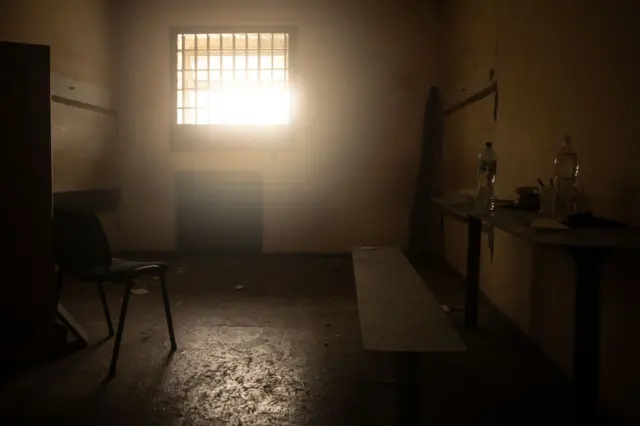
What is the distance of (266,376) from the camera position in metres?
2.68

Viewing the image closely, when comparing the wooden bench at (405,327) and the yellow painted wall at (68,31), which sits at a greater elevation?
the yellow painted wall at (68,31)

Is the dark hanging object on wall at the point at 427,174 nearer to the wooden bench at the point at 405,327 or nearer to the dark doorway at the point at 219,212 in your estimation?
the dark doorway at the point at 219,212

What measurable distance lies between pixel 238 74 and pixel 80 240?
146 inches

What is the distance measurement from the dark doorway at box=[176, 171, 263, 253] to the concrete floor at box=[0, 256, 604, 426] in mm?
2102

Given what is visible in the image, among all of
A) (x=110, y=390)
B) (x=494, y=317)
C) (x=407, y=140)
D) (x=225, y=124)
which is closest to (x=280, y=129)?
(x=225, y=124)

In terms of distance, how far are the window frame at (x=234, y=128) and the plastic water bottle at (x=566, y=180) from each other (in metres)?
3.74

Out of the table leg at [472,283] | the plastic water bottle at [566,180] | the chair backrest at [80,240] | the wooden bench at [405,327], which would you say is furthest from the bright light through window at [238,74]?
the plastic water bottle at [566,180]

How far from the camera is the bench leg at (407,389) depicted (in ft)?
5.83

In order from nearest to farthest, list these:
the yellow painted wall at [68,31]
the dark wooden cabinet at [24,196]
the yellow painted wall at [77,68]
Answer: the dark wooden cabinet at [24,196] → the yellow painted wall at [68,31] → the yellow painted wall at [77,68]

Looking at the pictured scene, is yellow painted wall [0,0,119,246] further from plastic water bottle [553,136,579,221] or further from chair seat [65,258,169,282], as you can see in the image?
plastic water bottle [553,136,579,221]

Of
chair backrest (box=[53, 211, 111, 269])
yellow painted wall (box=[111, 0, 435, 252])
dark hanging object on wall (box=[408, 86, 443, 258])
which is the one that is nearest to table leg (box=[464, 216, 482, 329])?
chair backrest (box=[53, 211, 111, 269])

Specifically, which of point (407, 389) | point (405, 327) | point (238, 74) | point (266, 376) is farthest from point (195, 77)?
point (407, 389)

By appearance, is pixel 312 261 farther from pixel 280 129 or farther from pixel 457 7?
pixel 457 7

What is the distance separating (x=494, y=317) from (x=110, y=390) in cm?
240
